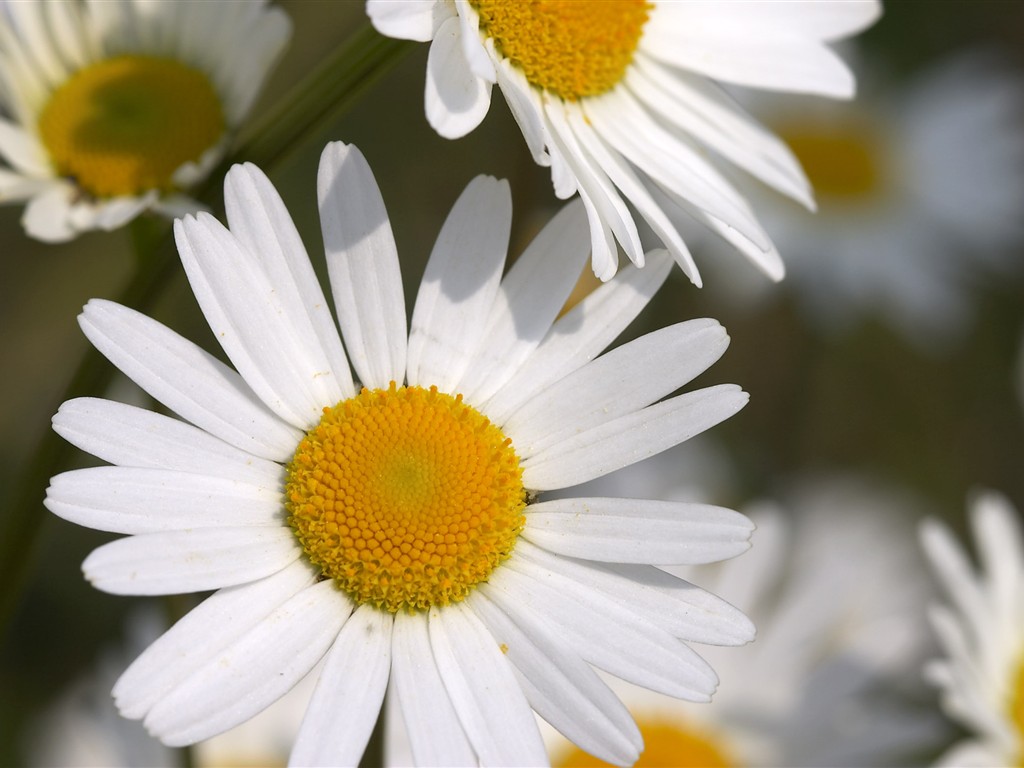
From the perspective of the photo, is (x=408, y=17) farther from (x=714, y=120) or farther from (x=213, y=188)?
(x=714, y=120)

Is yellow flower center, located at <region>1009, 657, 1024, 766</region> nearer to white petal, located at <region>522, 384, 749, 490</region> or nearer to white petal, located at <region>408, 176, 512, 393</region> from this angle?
white petal, located at <region>522, 384, 749, 490</region>

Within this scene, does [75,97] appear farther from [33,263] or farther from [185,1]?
[33,263]

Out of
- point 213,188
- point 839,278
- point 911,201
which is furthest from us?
point 911,201

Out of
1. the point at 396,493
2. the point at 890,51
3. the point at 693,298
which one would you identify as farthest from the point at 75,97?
the point at 890,51

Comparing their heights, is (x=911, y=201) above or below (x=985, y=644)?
above

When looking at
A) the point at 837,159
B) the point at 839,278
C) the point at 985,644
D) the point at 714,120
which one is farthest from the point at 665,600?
the point at 837,159

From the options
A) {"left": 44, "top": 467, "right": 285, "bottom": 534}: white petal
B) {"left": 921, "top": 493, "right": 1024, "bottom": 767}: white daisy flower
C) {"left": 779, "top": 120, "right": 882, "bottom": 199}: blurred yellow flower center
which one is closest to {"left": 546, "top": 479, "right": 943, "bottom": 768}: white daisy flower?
{"left": 921, "top": 493, "right": 1024, "bottom": 767}: white daisy flower
